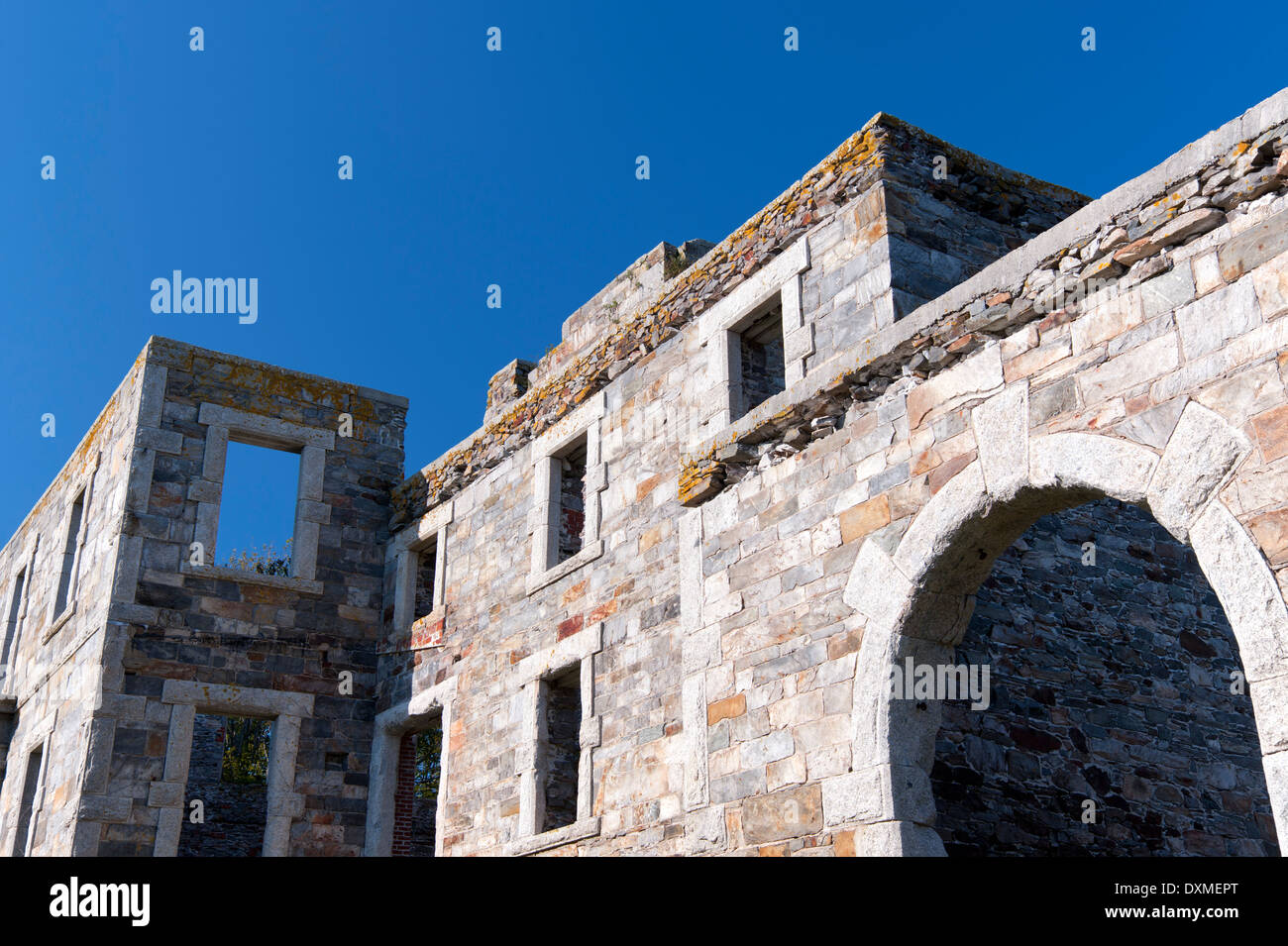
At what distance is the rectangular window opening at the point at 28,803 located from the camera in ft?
43.1

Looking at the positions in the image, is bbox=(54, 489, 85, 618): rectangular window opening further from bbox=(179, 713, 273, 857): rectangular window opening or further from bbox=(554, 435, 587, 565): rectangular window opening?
bbox=(554, 435, 587, 565): rectangular window opening

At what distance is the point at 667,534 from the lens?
988 centimetres

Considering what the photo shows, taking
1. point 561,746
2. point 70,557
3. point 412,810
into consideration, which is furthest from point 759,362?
point 70,557

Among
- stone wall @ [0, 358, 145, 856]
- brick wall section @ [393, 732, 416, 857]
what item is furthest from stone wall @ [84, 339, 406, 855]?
brick wall section @ [393, 732, 416, 857]

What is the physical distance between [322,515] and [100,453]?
268cm

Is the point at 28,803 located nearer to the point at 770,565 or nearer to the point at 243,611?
the point at 243,611

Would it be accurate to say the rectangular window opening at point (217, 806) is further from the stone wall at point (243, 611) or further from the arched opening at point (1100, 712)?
the arched opening at point (1100, 712)

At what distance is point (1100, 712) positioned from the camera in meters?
8.56

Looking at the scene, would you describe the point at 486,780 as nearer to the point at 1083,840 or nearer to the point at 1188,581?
the point at 1083,840

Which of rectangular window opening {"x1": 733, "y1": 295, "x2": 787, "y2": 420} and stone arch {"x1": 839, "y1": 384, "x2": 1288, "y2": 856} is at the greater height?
rectangular window opening {"x1": 733, "y1": 295, "x2": 787, "y2": 420}

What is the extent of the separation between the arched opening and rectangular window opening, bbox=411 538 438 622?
22.4 ft

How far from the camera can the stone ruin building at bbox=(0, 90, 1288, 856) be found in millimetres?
5676

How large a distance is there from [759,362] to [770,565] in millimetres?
3249
